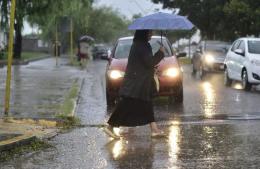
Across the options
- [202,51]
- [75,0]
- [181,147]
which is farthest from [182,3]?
[181,147]

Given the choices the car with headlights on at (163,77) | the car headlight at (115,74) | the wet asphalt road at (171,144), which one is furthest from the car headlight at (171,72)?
the car headlight at (115,74)

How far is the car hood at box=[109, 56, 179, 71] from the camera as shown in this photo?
14719mm

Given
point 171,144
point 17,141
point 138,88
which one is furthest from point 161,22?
point 17,141

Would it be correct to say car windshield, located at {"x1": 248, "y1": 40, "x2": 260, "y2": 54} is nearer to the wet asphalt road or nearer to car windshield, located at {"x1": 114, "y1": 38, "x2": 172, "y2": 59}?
car windshield, located at {"x1": 114, "y1": 38, "x2": 172, "y2": 59}

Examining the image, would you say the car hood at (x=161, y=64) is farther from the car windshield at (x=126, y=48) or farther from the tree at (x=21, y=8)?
the tree at (x=21, y=8)

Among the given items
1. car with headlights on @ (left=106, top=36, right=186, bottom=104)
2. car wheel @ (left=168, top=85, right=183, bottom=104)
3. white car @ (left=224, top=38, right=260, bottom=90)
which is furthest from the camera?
white car @ (left=224, top=38, right=260, bottom=90)

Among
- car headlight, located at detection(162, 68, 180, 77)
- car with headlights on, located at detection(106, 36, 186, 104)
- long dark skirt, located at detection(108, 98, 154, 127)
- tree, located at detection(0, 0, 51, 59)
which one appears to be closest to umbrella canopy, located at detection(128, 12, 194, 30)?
long dark skirt, located at detection(108, 98, 154, 127)

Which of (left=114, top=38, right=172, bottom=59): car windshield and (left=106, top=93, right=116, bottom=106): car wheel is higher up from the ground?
(left=114, top=38, right=172, bottom=59): car windshield

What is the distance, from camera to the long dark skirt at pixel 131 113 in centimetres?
988

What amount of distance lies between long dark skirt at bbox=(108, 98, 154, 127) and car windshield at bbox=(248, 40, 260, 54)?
34.4ft

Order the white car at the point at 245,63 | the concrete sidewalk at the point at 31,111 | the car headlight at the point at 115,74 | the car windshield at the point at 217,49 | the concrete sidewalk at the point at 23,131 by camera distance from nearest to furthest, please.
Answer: the concrete sidewalk at the point at 23,131
the concrete sidewalk at the point at 31,111
the car headlight at the point at 115,74
the white car at the point at 245,63
the car windshield at the point at 217,49

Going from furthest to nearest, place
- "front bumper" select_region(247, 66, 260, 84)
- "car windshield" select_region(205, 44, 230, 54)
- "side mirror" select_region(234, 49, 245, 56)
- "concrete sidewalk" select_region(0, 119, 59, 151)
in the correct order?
"car windshield" select_region(205, 44, 230, 54)
"side mirror" select_region(234, 49, 245, 56)
"front bumper" select_region(247, 66, 260, 84)
"concrete sidewalk" select_region(0, 119, 59, 151)

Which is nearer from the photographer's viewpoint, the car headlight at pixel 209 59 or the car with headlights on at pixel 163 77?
the car with headlights on at pixel 163 77

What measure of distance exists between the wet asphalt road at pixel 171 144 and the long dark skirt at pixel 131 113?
0.28m
